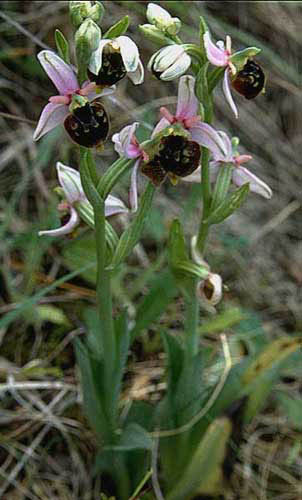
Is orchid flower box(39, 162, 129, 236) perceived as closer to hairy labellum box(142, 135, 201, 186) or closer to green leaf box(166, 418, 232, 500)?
hairy labellum box(142, 135, 201, 186)

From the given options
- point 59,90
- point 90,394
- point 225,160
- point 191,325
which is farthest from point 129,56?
point 90,394

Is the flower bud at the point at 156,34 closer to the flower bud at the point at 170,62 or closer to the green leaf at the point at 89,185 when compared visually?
the flower bud at the point at 170,62

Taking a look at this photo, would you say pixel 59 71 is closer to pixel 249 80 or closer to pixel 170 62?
pixel 170 62

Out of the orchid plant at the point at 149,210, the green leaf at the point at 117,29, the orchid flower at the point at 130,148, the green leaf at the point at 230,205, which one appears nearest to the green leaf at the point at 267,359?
the orchid plant at the point at 149,210

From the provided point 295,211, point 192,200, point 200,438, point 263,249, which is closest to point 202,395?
point 200,438

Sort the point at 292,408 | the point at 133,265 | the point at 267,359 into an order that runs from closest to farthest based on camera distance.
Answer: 1. the point at 267,359
2. the point at 292,408
3. the point at 133,265

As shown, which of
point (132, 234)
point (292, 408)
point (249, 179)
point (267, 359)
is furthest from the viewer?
point (292, 408)

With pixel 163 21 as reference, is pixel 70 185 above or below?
below

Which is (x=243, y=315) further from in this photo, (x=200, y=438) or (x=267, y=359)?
(x=200, y=438)
